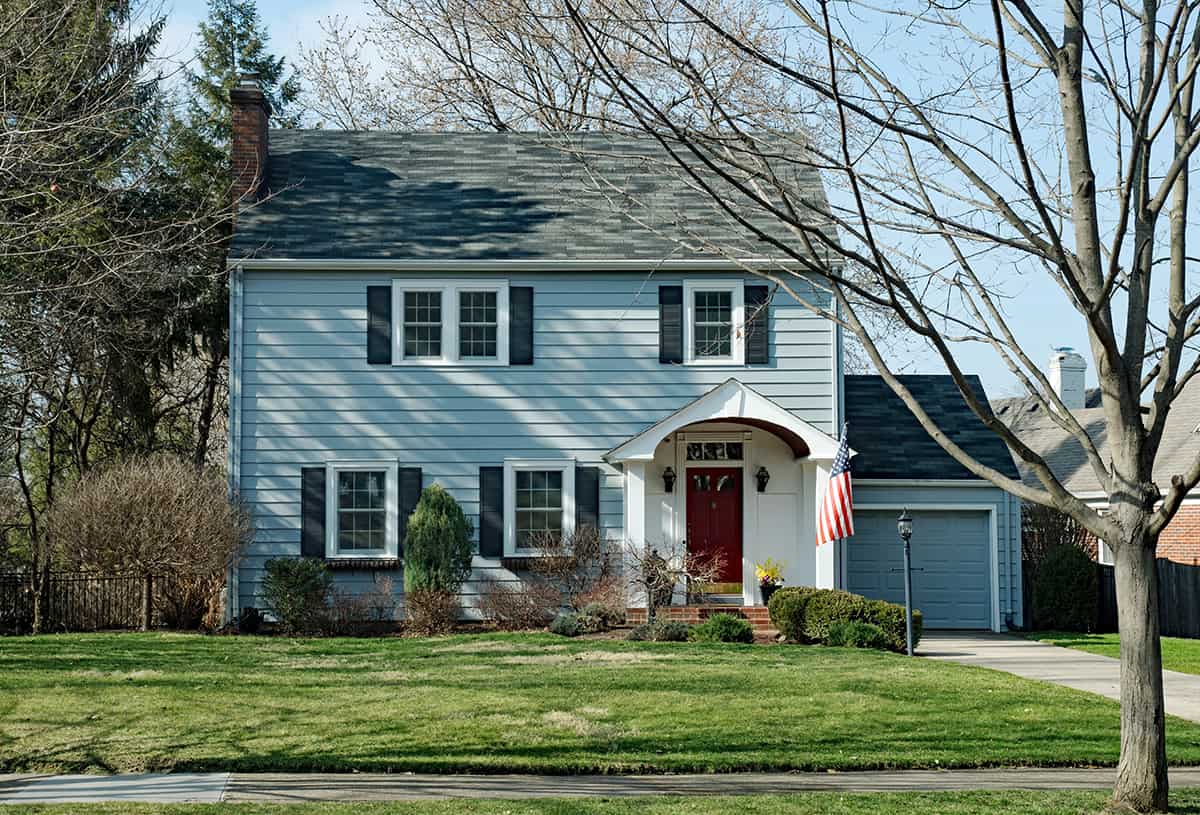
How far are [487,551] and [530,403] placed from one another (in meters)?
2.41

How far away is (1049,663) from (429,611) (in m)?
8.68

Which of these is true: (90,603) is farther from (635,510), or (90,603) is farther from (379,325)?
(635,510)

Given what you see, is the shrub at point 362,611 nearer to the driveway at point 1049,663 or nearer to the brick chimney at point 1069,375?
the driveway at point 1049,663

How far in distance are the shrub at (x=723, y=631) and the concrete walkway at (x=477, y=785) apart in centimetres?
832

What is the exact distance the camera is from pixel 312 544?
21.2 meters

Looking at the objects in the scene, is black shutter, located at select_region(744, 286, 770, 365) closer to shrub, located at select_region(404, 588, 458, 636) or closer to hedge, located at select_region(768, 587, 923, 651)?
hedge, located at select_region(768, 587, 923, 651)

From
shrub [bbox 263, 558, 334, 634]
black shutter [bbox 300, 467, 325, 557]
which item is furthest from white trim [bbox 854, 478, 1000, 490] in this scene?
shrub [bbox 263, 558, 334, 634]

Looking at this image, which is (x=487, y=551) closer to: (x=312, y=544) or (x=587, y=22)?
(x=312, y=544)

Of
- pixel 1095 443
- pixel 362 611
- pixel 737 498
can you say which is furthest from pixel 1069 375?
pixel 362 611

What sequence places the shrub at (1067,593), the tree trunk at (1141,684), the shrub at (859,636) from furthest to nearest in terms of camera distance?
the shrub at (1067,593) < the shrub at (859,636) < the tree trunk at (1141,684)

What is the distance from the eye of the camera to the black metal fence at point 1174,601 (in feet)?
77.8

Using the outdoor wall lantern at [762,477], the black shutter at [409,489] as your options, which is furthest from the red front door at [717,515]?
the black shutter at [409,489]

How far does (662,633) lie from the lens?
18594 mm

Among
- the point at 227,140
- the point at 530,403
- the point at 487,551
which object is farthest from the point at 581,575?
the point at 227,140
